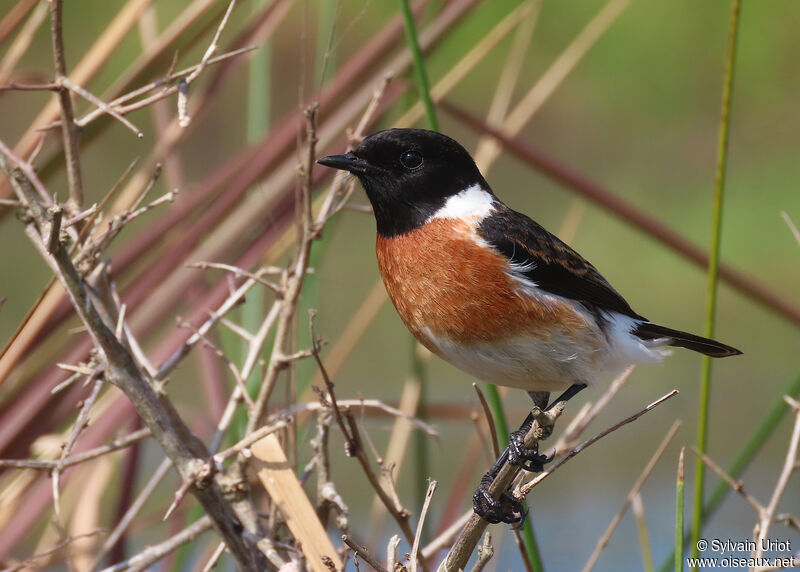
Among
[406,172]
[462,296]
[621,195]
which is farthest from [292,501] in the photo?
[621,195]

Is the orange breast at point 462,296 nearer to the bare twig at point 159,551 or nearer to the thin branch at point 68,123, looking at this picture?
the bare twig at point 159,551

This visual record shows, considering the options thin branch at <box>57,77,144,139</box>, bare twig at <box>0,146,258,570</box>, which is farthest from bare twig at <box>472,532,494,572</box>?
thin branch at <box>57,77,144,139</box>

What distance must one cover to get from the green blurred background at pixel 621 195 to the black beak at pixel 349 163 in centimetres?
190

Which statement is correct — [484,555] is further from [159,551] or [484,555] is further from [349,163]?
[349,163]

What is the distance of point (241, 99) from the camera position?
8516 millimetres

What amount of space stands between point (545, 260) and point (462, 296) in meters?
0.29

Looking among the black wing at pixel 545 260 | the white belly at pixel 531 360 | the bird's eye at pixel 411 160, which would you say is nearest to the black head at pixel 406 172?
the bird's eye at pixel 411 160

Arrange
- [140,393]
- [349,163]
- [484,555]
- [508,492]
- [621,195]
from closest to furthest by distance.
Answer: [484,555] → [140,393] → [508,492] → [349,163] → [621,195]

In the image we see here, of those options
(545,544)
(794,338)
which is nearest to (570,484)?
(545,544)

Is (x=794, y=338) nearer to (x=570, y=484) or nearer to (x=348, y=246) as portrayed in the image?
(x=570, y=484)

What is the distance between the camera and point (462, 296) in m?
2.40

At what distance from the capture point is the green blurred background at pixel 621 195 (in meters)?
5.75

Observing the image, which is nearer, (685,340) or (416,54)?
(416,54)

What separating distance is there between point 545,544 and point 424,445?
2.96 metres
